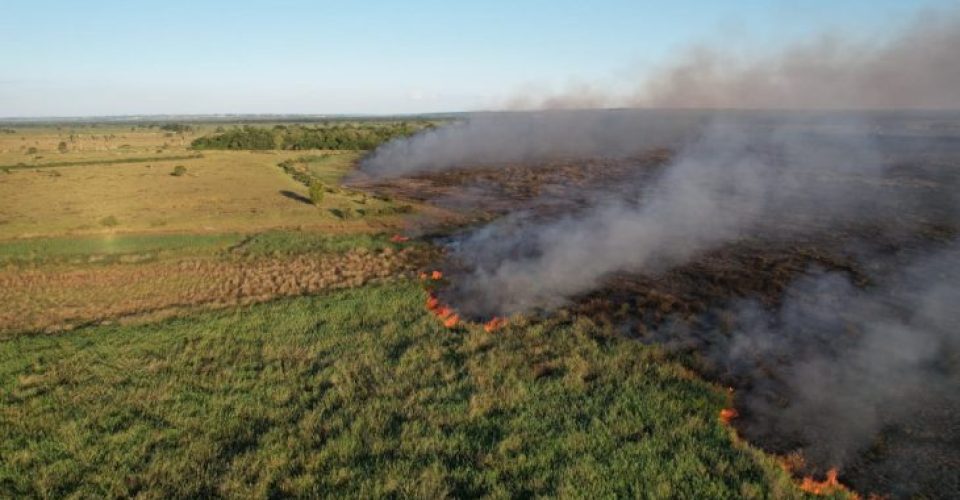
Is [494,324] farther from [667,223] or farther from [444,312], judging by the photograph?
[667,223]

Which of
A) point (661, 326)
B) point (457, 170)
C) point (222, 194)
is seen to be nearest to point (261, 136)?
point (457, 170)

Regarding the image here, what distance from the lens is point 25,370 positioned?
10422mm

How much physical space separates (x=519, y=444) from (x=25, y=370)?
9.15 m

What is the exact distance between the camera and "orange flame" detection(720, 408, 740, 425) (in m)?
8.32

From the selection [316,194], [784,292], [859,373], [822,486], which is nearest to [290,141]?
[316,194]

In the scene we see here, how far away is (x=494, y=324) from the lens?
1209 centimetres

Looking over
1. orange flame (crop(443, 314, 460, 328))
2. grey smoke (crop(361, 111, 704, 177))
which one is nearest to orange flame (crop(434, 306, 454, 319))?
orange flame (crop(443, 314, 460, 328))

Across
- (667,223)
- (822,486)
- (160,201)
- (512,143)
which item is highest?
(512,143)

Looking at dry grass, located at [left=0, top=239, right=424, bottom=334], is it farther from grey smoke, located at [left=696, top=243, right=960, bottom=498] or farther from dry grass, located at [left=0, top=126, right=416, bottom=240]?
grey smoke, located at [left=696, top=243, right=960, bottom=498]

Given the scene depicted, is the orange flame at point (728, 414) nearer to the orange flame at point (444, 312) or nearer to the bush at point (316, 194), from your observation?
the orange flame at point (444, 312)

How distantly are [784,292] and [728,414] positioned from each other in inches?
287

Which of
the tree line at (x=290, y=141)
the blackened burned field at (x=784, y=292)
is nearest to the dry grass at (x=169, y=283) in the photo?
the blackened burned field at (x=784, y=292)

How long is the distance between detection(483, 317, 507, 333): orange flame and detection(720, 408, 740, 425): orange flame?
15.5ft

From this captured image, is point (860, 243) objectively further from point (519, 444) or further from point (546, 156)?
point (546, 156)
